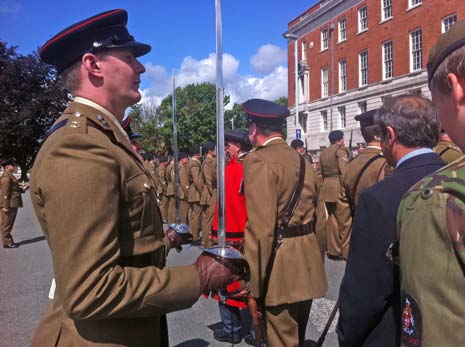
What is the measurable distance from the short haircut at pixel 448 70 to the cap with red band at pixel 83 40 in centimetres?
134

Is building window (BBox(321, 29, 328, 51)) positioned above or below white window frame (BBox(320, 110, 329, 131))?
above

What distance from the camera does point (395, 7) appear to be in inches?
1191

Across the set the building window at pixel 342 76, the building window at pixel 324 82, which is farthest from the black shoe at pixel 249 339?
the building window at pixel 324 82

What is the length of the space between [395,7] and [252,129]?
1224 inches

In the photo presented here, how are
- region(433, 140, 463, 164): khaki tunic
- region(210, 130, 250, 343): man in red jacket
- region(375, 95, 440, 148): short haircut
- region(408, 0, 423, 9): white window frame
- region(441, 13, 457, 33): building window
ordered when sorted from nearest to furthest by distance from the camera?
1. region(375, 95, 440, 148): short haircut
2. region(210, 130, 250, 343): man in red jacket
3. region(433, 140, 463, 164): khaki tunic
4. region(441, 13, 457, 33): building window
5. region(408, 0, 423, 9): white window frame

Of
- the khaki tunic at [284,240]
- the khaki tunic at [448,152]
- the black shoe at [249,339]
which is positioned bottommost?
the black shoe at [249,339]

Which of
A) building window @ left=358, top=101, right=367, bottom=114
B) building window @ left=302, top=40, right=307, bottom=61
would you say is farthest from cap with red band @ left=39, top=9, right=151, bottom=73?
building window @ left=302, top=40, right=307, bottom=61

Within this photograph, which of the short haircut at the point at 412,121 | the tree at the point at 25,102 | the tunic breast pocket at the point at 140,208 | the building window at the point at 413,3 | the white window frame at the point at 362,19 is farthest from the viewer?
the tree at the point at 25,102

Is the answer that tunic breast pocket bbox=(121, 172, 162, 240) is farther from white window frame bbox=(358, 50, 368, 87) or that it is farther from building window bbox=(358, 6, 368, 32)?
building window bbox=(358, 6, 368, 32)

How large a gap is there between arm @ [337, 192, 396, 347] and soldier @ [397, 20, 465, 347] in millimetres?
678

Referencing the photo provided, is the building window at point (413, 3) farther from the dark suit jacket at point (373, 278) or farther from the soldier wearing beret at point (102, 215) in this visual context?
the soldier wearing beret at point (102, 215)

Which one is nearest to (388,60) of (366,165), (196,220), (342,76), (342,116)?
(342,76)

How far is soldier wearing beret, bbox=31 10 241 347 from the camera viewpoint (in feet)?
4.62

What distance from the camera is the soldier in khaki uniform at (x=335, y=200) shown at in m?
8.16
